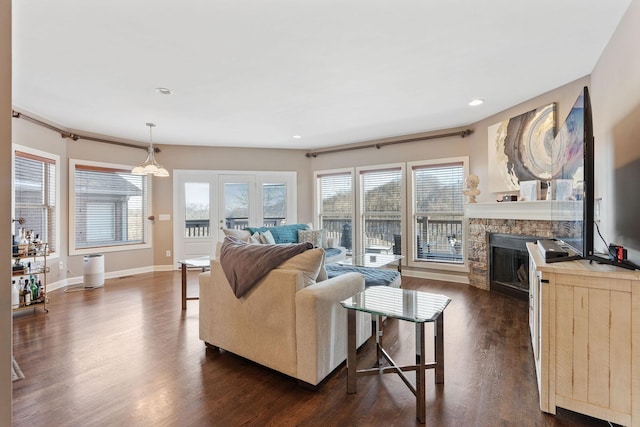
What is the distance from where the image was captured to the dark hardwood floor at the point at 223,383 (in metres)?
1.77

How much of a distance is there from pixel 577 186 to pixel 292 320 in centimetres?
216

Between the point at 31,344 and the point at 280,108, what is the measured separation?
352 cm

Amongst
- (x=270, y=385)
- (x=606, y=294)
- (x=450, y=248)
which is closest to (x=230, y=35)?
(x=270, y=385)

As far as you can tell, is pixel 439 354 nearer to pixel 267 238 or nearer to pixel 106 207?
pixel 267 238

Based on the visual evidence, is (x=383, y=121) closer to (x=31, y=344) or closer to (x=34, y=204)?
(x=31, y=344)

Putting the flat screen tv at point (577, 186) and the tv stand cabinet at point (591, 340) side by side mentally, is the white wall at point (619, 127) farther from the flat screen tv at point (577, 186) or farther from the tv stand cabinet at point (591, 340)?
the tv stand cabinet at point (591, 340)

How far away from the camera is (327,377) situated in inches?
85.1

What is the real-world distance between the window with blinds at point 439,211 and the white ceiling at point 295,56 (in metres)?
1.05

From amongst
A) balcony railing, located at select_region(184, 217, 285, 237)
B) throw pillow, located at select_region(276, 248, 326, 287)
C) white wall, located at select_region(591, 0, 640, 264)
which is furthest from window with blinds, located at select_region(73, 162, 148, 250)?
white wall, located at select_region(591, 0, 640, 264)

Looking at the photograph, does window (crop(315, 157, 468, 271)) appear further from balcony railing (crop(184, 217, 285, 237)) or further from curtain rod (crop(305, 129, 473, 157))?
balcony railing (crop(184, 217, 285, 237))

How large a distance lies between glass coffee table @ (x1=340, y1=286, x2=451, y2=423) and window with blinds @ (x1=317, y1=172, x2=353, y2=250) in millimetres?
3993

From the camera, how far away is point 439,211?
5160 millimetres

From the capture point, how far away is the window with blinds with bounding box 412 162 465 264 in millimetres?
5012

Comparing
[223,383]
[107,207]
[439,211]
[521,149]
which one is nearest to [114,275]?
[107,207]
